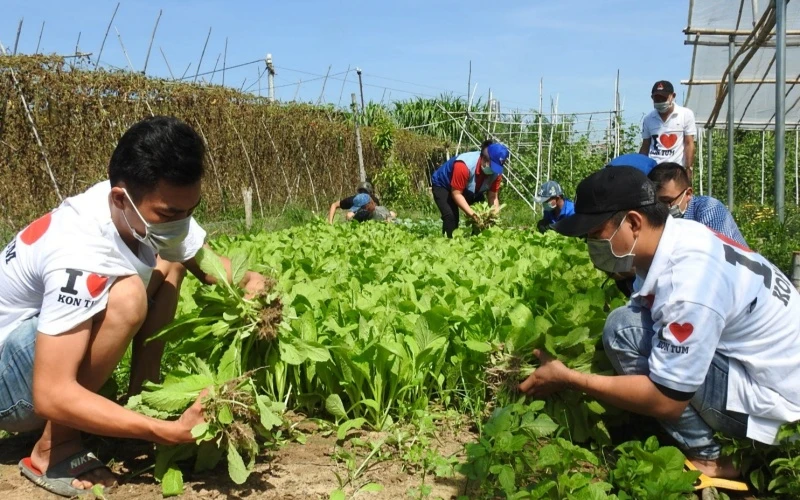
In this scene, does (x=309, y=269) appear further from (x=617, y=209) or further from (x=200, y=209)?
(x=200, y=209)

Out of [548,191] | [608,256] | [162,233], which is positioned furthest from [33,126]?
[608,256]

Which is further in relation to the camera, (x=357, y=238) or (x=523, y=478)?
(x=357, y=238)

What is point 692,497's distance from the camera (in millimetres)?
2453

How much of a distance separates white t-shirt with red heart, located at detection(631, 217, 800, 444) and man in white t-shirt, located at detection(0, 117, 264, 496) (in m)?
1.56

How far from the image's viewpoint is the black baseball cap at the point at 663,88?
6879 millimetres

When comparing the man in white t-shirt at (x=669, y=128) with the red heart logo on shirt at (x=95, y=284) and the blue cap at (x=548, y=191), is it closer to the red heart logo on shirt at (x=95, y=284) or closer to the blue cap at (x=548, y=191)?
the blue cap at (x=548, y=191)

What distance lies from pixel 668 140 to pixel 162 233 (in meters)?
5.91

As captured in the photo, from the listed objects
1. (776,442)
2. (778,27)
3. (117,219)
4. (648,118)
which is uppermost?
(778,27)

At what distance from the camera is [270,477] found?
2.64m

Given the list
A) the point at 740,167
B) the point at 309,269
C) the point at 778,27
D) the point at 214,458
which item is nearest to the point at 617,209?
the point at 214,458

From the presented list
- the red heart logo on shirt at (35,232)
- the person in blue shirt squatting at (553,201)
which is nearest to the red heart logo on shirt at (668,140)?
the person in blue shirt squatting at (553,201)

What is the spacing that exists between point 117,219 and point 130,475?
95 cm

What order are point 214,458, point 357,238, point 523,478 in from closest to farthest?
point 523,478, point 214,458, point 357,238

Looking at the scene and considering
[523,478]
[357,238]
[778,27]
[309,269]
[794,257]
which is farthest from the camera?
[778,27]
